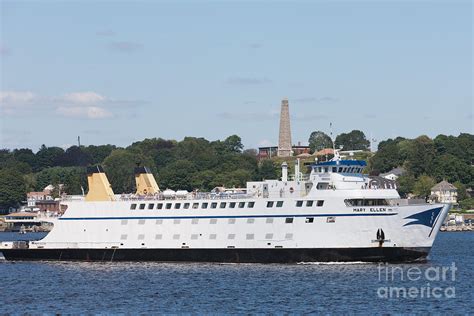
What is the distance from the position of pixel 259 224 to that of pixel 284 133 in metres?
131

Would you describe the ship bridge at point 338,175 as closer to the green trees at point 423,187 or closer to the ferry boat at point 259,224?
the ferry boat at point 259,224

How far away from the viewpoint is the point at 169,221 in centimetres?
6369

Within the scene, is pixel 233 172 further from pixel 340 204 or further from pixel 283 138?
pixel 340 204

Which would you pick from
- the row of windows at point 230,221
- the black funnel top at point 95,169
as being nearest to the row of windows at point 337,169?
the row of windows at point 230,221

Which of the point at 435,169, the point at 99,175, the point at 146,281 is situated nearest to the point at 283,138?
the point at 435,169

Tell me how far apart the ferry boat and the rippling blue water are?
1086 mm

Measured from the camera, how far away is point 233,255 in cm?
6162

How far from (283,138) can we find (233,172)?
3711 centimetres

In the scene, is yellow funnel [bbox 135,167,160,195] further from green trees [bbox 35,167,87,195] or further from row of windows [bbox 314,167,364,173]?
green trees [bbox 35,167,87,195]

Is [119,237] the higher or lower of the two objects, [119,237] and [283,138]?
the lower

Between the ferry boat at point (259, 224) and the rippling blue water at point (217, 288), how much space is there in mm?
1086

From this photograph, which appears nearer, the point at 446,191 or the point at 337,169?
the point at 337,169

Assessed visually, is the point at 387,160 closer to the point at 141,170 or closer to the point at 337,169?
the point at 141,170

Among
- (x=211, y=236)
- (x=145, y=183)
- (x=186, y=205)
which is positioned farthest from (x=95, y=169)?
(x=211, y=236)
